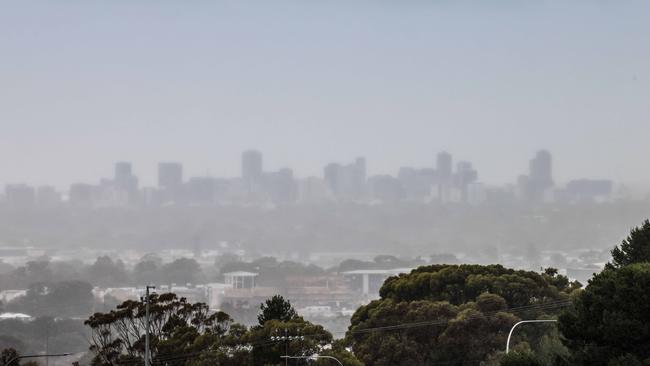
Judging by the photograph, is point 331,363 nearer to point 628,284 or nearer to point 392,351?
point 392,351

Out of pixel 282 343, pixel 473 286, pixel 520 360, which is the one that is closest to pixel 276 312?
pixel 282 343

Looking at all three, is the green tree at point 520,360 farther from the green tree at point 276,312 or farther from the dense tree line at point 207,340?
the green tree at point 276,312

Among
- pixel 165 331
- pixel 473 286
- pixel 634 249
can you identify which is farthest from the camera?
pixel 473 286

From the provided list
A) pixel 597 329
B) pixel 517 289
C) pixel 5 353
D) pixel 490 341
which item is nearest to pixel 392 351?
pixel 490 341

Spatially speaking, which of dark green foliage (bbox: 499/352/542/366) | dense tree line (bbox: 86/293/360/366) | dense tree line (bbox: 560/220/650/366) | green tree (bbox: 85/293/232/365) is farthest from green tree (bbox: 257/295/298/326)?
dark green foliage (bbox: 499/352/542/366)

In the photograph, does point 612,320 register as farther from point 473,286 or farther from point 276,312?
point 473,286

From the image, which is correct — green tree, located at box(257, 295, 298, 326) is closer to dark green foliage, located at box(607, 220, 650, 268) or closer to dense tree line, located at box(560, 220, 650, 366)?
dark green foliage, located at box(607, 220, 650, 268)

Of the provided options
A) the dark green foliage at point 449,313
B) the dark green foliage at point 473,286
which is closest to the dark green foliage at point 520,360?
the dark green foliage at point 449,313
